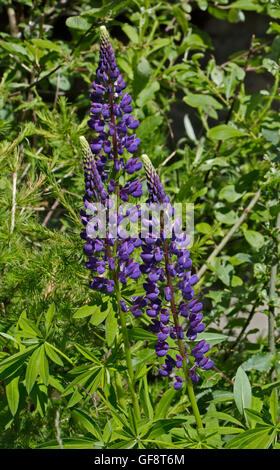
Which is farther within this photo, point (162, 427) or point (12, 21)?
point (12, 21)

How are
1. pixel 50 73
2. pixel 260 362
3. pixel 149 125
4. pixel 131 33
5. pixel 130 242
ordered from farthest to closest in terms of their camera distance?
pixel 131 33
pixel 50 73
pixel 149 125
pixel 260 362
pixel 130 242

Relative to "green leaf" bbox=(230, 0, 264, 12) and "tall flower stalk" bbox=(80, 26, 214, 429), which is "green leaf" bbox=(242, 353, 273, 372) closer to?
"tall flower stalk" bbox=(80, 26, 214, 429)

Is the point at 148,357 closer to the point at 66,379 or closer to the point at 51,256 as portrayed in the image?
the point at 66,379

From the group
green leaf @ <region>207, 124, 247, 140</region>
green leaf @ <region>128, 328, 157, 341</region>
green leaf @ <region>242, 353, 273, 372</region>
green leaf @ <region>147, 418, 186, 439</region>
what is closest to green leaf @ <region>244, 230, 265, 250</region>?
green leaf @ <region>207, 124, 247, 140</region>

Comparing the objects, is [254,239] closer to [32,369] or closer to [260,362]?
[260,362]

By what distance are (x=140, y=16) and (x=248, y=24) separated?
1264 mm

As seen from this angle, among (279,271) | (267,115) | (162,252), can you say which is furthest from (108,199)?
(267,115)

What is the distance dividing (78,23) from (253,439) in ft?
6.29

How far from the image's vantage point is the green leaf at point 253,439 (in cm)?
154

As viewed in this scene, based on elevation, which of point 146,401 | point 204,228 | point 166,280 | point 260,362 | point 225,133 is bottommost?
point 260,362

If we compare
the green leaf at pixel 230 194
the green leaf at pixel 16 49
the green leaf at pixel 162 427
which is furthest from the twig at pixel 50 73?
the green leaf at pixel 162 427

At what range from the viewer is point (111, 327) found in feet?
5.46

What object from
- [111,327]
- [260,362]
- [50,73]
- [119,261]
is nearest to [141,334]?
[111,327]

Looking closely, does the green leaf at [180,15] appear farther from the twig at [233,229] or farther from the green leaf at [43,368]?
the green leaf at [43,368]
